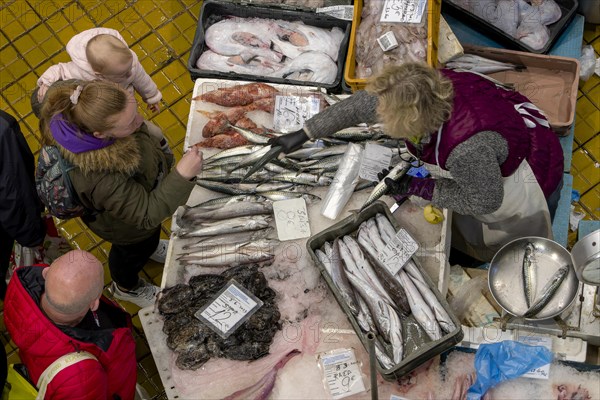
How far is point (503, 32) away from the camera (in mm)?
5164

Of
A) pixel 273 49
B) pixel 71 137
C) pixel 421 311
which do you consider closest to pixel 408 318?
pixel 421 311

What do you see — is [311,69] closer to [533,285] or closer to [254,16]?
[254,16]

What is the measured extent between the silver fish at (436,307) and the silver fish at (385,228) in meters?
0.28

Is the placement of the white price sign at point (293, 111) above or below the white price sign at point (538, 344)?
above

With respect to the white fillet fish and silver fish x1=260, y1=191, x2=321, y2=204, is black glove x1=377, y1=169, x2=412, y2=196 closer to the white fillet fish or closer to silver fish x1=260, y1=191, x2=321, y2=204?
silver fish x1=260, y1=191, x2=321, y2=204

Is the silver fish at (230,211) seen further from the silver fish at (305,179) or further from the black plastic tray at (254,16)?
the black plastic tray at (254,16)

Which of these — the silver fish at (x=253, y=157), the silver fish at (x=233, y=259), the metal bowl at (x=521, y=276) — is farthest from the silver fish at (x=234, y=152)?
the metal bowl at (x=521, y=276)

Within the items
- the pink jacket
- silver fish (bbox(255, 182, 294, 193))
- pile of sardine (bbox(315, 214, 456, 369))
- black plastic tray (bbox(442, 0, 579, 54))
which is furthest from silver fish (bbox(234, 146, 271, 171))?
black plastic tray (bbox(442, 0, 579, 54))

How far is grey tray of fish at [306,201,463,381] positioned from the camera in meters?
3.16

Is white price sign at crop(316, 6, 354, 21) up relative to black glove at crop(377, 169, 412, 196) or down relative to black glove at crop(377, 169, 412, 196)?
up

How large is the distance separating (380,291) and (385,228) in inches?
14.0

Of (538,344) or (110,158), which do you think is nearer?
(110,158)

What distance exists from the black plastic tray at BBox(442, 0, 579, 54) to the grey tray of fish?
2.34m

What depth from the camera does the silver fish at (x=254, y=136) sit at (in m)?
4.11
